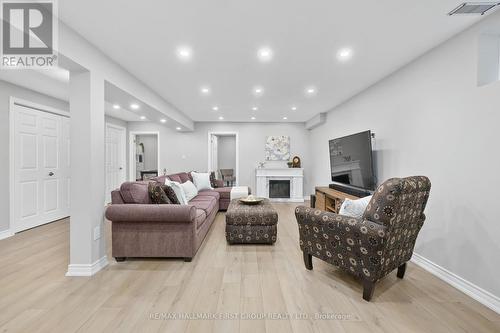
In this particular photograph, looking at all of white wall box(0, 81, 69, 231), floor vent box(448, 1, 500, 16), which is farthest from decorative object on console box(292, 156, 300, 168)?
white wall box(0, 81, 69, 231)

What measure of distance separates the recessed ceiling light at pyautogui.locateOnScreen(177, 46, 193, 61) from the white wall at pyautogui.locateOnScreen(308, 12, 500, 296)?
8.95ft

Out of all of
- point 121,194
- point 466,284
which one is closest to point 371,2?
point 466,284

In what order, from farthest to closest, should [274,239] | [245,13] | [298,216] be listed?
1. [274,239]
2. [298,216]
3. [245,13]

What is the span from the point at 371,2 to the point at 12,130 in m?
5.16

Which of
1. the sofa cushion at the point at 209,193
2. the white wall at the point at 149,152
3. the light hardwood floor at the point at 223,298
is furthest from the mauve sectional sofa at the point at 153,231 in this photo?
the white wall at the point at 149,152

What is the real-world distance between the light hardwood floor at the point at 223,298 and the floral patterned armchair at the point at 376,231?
0.85 feet

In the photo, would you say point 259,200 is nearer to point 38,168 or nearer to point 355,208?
point 355,208

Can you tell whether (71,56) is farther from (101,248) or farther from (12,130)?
(12,130)

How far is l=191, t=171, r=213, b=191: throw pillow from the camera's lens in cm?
504

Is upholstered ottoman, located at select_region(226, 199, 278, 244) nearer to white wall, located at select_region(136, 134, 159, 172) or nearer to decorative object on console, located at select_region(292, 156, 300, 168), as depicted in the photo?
decorative object on console, located at select_region(292, 156, 300, 168)

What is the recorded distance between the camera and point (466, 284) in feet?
6.34

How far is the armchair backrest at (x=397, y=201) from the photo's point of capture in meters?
1.63

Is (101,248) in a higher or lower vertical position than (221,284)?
higher

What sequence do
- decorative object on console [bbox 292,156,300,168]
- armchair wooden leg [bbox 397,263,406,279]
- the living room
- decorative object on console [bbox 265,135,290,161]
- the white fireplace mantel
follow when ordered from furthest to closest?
decorative object on console [bbox 265,135,290,161]
decorative object on console [bbox 292,156,300,168]
the white fireplace mantel
armchair wooden leg [bbox 397,263,406,279]
the living room
